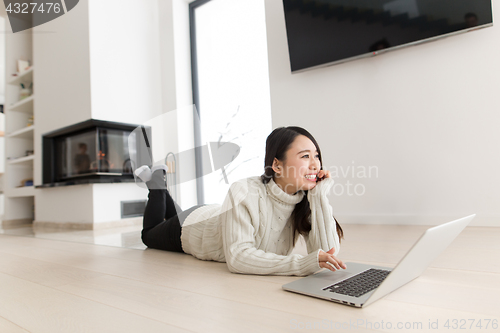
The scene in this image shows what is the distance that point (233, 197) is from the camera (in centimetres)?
119

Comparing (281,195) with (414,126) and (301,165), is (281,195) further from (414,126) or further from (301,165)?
(414,126)

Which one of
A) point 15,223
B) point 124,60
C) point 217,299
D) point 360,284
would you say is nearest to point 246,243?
point 217,299

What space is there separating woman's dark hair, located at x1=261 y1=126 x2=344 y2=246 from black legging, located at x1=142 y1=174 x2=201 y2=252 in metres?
0.55

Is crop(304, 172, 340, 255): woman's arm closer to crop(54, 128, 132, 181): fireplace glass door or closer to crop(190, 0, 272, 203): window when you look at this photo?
crop(190, 0, 272, 203): window

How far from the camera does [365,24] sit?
235 centimetres

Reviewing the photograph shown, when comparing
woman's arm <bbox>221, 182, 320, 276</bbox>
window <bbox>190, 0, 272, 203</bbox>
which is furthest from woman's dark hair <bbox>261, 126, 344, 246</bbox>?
window <bbox>190, 0, 272, 203</bbox>

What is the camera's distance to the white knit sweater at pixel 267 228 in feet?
3.68

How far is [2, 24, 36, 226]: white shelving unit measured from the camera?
421 centimetres

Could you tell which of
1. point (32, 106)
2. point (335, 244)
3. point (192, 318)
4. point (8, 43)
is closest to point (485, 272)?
point (335, 244)

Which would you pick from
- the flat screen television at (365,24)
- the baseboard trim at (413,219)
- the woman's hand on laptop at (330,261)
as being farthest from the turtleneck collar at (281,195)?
the flat screen television at (365,24)

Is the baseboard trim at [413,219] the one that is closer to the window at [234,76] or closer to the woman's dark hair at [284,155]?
the window at [234,76]

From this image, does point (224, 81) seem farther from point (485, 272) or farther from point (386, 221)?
point (485, 272)

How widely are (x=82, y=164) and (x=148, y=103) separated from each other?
0.90 m

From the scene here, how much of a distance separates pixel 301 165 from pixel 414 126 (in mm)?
1457
